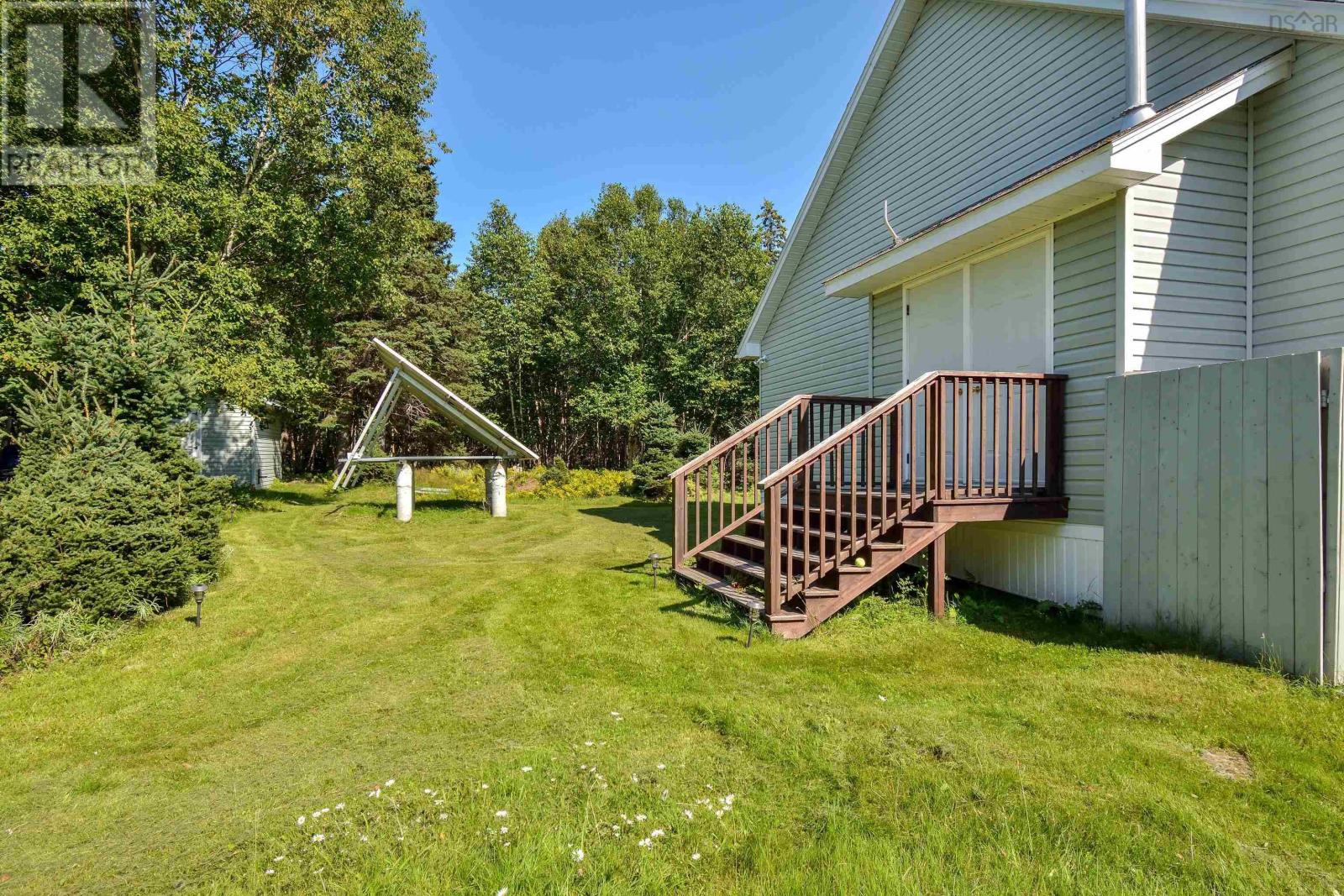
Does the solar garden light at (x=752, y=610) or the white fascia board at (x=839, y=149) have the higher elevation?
the white fascia board at (x=839, y=149)

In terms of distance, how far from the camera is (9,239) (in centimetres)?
1063

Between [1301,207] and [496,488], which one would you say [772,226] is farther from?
[1301,207]

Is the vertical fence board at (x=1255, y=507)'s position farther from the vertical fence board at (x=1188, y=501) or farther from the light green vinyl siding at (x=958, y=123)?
the light green vinyl siding at (x=958, y=123)

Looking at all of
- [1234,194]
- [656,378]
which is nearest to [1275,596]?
[1234,194]

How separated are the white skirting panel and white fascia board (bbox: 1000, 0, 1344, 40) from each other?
3.92m

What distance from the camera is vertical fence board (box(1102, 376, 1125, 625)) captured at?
473 cm

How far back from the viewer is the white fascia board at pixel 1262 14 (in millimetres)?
4496

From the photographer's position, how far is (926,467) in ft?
17.2

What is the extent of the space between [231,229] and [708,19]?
1076 cm

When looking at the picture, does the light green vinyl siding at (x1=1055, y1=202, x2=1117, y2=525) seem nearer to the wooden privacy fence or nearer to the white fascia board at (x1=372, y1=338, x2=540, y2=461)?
the wooden privacy fence

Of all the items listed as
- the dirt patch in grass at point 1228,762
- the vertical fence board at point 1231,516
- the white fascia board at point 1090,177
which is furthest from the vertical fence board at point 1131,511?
the dirt patch in grass at point 1228,762

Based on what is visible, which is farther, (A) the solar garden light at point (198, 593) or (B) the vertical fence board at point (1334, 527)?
(A) the solar garden light at point (198, 593)

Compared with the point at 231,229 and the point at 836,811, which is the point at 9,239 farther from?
the point at 836,811

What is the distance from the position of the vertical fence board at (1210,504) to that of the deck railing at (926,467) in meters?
1.20
